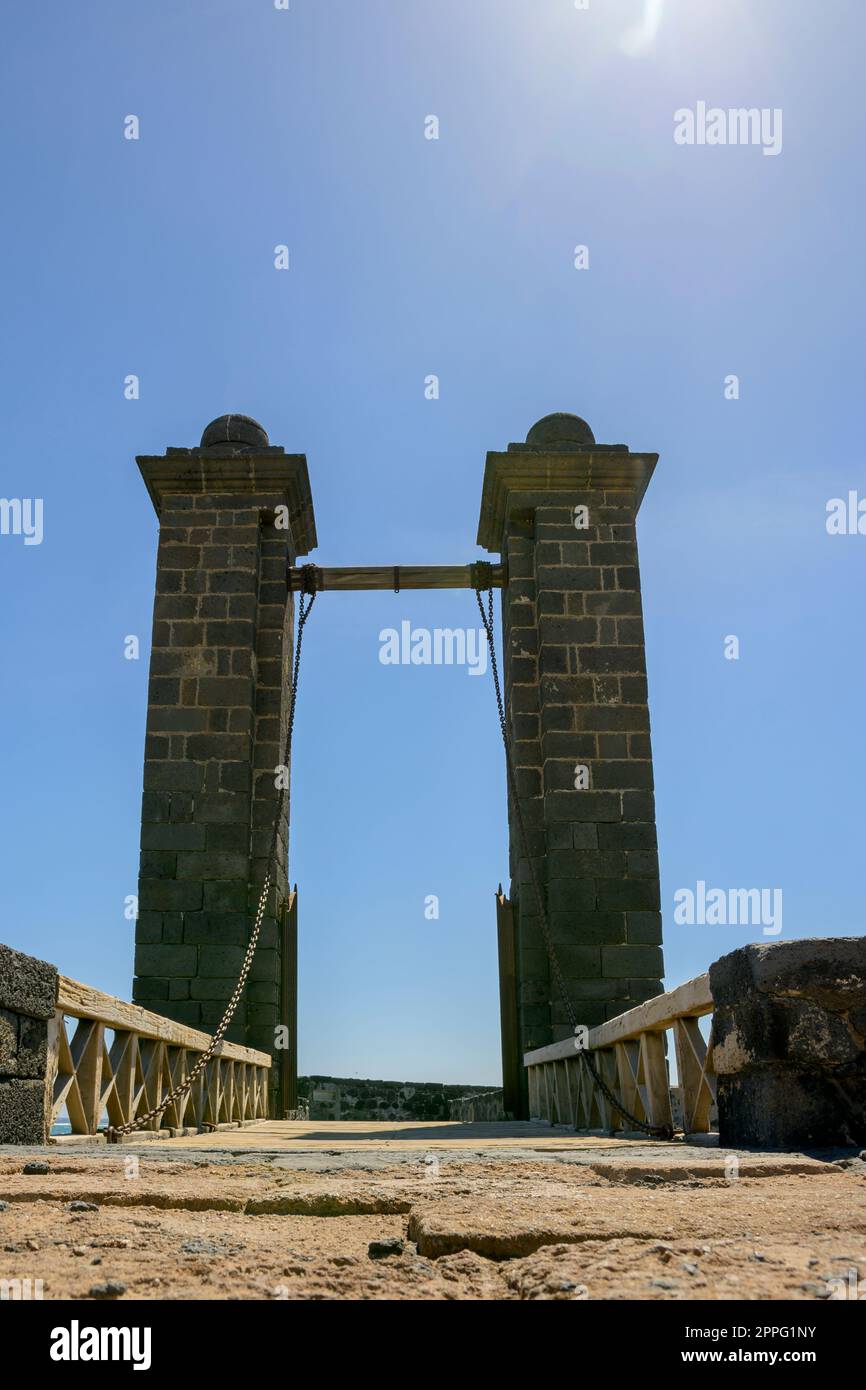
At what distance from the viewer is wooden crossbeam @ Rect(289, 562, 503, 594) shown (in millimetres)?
11305

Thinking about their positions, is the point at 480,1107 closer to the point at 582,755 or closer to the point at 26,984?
the point at 582,755

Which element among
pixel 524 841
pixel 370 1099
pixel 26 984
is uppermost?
pixel 524 841

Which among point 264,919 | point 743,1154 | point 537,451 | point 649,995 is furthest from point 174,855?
point 743,1154

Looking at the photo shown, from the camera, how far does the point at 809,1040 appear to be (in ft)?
12.4

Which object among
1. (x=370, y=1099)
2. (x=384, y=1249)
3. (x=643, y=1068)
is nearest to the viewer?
(x=384, y=1249)

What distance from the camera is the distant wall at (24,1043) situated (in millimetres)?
4070

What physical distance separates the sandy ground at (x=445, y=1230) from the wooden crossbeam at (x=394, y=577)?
8.31 meters

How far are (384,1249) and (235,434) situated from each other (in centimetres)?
1017

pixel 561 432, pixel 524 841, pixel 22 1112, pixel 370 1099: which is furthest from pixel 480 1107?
pixel 22 1112

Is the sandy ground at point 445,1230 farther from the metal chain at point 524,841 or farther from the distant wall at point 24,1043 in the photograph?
the metal chain at point 524,841

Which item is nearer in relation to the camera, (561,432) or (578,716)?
(578,716)

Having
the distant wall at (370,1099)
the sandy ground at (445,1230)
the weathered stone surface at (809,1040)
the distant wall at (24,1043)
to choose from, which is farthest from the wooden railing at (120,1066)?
the distant wall at (370,1099)

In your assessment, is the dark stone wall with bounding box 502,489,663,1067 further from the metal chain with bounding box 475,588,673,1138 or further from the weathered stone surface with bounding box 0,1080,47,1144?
the weathered stone surface with bounding box 0,1080,47,1144
